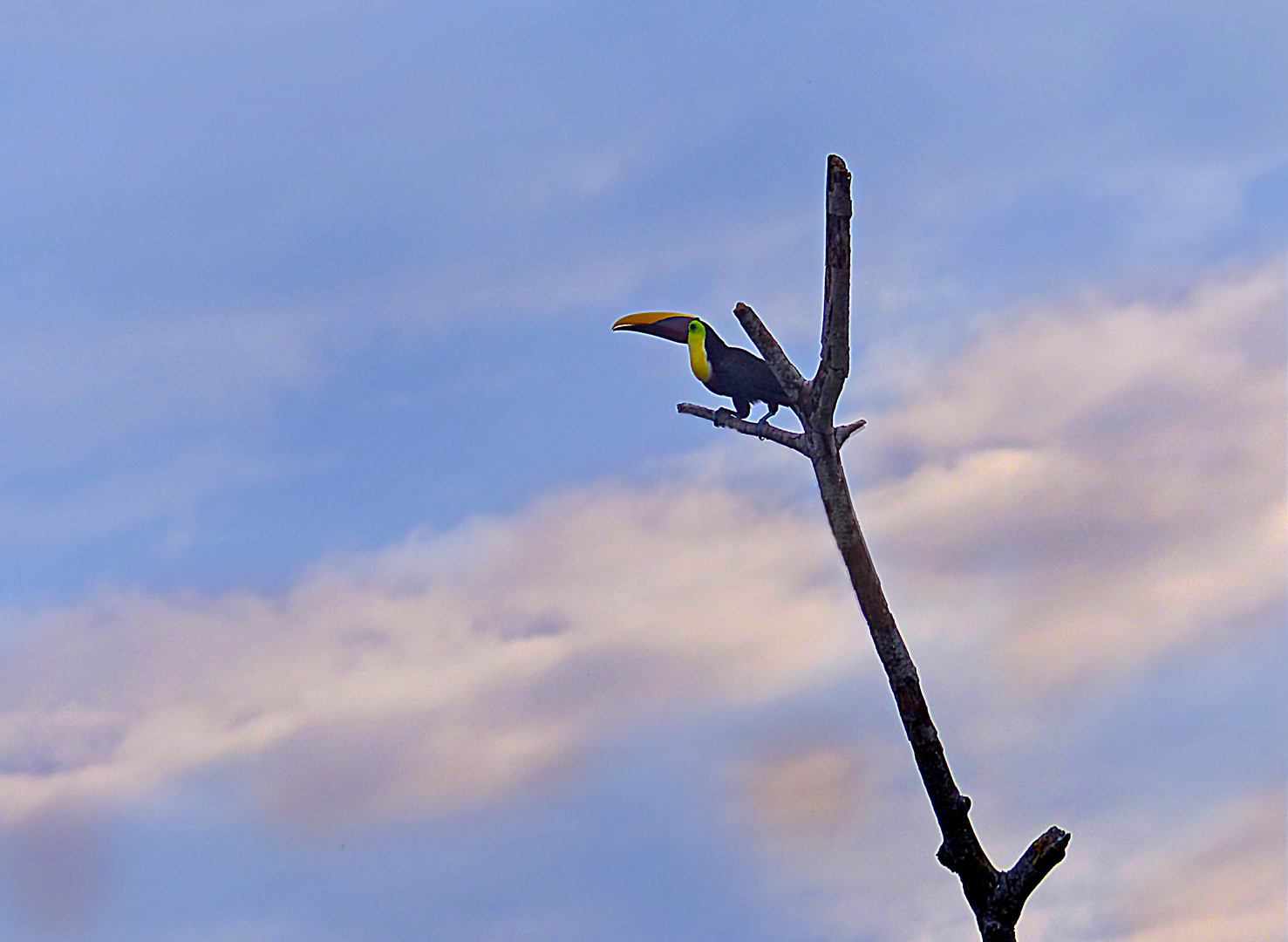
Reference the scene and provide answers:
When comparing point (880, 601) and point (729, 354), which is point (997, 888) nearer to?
point (880, 601)

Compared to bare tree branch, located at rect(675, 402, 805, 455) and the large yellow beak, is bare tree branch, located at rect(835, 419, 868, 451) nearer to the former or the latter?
bare tree branch, located at rect(675, 402, 805, 455)

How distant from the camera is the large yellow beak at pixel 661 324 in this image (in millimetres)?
15461

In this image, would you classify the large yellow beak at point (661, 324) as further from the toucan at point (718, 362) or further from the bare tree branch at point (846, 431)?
the bare tree branch at point (846, 431)

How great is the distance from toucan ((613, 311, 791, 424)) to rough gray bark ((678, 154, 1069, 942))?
2.23 metres

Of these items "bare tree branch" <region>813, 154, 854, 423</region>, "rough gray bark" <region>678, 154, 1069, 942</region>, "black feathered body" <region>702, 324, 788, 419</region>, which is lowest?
"rough gray bark" <region>678, 154, 1069, 942</region>

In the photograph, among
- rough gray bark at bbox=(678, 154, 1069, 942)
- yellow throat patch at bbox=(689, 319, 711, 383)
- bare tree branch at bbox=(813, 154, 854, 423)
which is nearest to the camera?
bare tree branch at bbox=(813, 154, 854, 423)

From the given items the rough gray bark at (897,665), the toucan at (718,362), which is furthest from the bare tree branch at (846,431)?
the toucan at (718,362)

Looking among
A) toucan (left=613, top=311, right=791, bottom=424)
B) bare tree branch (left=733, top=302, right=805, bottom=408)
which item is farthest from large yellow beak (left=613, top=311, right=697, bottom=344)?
bare tree branch (left=733, top=302, right=805, bottom=408)

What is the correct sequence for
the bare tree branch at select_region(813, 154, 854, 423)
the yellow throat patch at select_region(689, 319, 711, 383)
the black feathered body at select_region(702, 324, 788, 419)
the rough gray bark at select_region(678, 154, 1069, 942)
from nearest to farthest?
the bare tree branch at select_region(813, 154, 854, 423), the rough gray bark at select_region(678, 154, 1069, 942), the black feathered body at select_region(702, 324, 788, 419), the yellow throat patch at select_region(689, 319, 711, 383)

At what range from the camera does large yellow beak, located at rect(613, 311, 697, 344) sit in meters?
15.5

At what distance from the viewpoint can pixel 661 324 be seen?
611 inches

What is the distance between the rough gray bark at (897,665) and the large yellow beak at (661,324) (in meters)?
3.81

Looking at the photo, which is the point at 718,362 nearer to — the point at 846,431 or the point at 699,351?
the point at 699,351


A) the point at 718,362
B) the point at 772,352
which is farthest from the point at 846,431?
the point at 718,362
